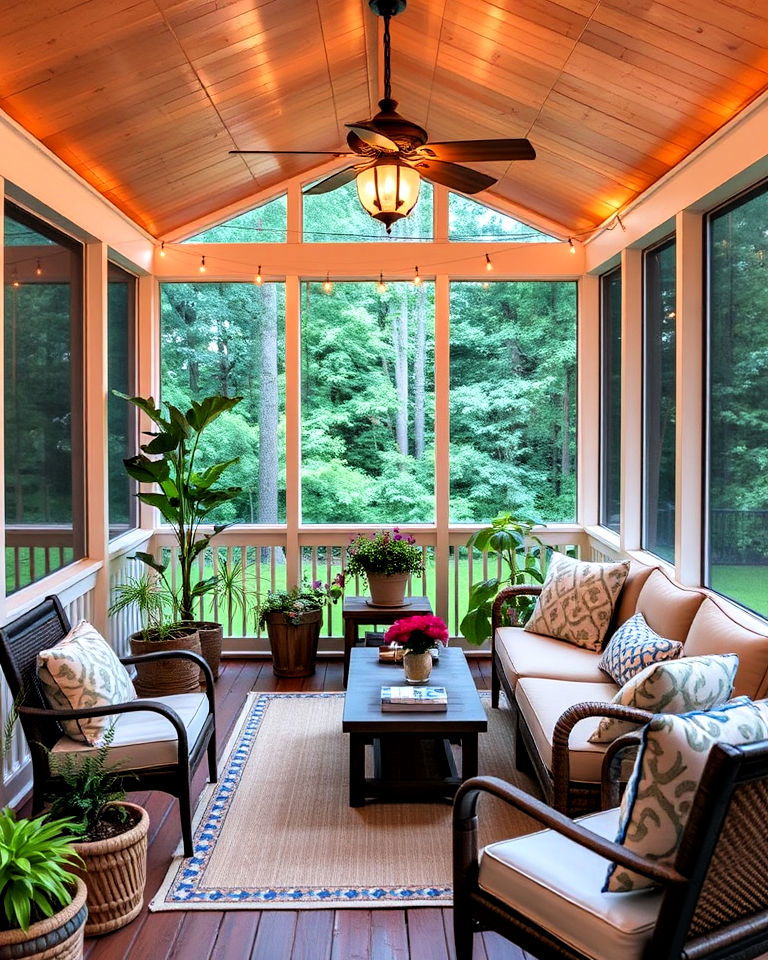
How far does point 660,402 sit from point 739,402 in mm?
1096

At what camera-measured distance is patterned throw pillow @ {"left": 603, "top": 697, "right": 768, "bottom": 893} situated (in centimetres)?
184

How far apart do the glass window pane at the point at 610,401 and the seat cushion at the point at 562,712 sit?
2.05 metres

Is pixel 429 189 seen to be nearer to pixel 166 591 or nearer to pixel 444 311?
pixel 444 311

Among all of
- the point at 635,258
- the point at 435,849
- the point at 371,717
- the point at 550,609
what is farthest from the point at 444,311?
the point at 435,849

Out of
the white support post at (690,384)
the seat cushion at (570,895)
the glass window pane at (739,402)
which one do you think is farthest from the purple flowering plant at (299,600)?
the seat cushion at (570,895)

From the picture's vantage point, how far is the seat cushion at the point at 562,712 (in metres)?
2.87

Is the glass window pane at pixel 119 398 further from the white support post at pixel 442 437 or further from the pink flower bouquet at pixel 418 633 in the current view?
the pink flower bouquet at pixel 418 633

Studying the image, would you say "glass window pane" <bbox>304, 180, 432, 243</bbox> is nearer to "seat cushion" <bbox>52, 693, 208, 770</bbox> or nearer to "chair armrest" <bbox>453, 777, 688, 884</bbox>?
"seat cushion" <bbox>52, 693, 208, 770</bbox>

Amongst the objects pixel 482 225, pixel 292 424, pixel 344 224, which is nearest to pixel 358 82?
pixel 344 224

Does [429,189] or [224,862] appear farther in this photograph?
[429,189]

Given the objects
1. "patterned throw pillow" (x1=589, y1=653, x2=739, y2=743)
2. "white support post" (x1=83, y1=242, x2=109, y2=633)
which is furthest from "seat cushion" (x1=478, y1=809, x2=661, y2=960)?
"white support post" (x1=83, y1=242, x2=109, y2=633)

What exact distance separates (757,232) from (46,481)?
134 inches

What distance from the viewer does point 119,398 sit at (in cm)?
537

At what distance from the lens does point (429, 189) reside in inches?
236
